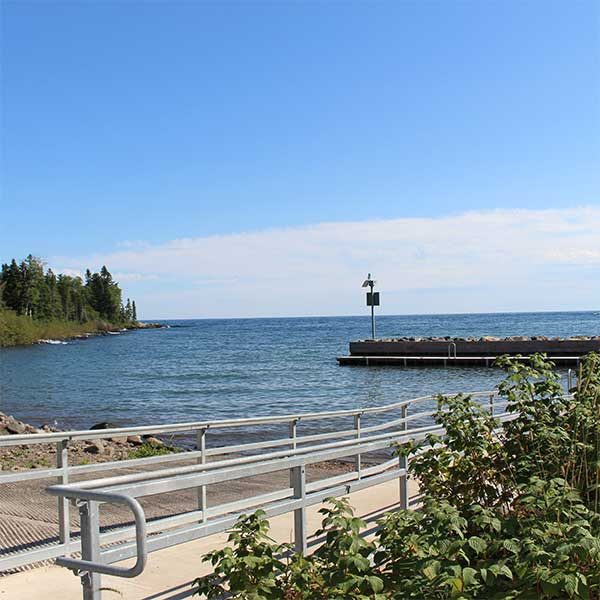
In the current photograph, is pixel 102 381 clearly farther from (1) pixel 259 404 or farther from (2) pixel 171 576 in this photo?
(2) pixel 171 576

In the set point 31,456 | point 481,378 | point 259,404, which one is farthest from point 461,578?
point 481,378

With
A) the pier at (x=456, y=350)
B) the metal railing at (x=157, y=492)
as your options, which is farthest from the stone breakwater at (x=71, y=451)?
the pier at (x=456, y=350)

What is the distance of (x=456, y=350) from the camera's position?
51.8 meters

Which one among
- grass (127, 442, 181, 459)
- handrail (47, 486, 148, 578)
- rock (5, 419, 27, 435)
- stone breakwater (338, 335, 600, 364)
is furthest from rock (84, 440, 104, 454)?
stone breakwater (338, 335, 600, 364)

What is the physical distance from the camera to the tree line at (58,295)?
118562 mm

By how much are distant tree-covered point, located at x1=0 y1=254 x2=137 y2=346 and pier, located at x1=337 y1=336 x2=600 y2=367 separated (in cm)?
6719

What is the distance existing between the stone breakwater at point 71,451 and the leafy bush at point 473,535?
935cm

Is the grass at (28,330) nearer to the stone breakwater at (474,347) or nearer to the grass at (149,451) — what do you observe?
the stone breakwater at (474,347)

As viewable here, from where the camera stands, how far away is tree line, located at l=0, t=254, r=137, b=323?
11856 cm

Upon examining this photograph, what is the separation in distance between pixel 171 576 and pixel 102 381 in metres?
44.1

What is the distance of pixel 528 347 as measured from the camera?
4897cm

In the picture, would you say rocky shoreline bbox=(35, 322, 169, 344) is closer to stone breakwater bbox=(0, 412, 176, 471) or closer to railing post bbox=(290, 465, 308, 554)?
stone breakwater bbox=(0, 412, 176, 471)

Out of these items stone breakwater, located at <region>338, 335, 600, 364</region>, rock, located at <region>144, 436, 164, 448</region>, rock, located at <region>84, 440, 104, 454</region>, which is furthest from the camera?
stone breakwater, located at <region>338, 335, 600, 364</region>

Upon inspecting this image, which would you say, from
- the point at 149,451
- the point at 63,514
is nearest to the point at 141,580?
the point at 63,514
